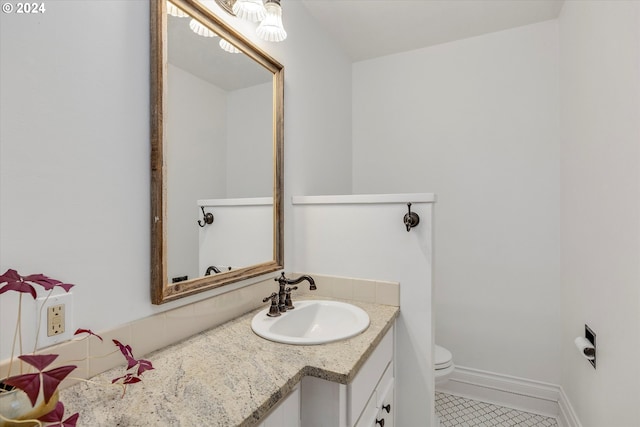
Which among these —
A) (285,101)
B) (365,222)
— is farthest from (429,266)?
(285,101)

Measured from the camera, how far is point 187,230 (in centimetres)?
112

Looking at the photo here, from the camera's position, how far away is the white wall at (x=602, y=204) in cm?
111

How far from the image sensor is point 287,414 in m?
0.86

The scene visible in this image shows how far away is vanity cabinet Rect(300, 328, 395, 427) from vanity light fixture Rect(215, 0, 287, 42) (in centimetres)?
135

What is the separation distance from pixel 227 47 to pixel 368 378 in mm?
1395

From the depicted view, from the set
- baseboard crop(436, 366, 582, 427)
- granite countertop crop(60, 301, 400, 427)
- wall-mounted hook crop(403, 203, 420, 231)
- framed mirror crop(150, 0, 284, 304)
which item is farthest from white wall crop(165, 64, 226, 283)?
baseboard crop(436, 366, 582, 427)

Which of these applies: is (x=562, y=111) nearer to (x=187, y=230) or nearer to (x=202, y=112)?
(x=202, y=112)

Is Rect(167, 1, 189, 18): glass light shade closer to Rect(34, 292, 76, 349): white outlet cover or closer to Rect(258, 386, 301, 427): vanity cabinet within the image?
Rect(34, 292, 76, 349): white outlet cover

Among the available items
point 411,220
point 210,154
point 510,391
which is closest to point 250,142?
point 210,154

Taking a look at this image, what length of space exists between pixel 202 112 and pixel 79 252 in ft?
2.13

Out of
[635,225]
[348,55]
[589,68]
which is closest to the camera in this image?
[635,225]

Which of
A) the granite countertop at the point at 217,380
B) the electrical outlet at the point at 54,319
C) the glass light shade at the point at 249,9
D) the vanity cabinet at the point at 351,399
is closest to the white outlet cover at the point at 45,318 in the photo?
the electrical outlet at the point at 54,319

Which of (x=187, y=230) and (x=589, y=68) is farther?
(x=589, y=68)

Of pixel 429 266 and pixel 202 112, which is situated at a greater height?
pixel 202 112
